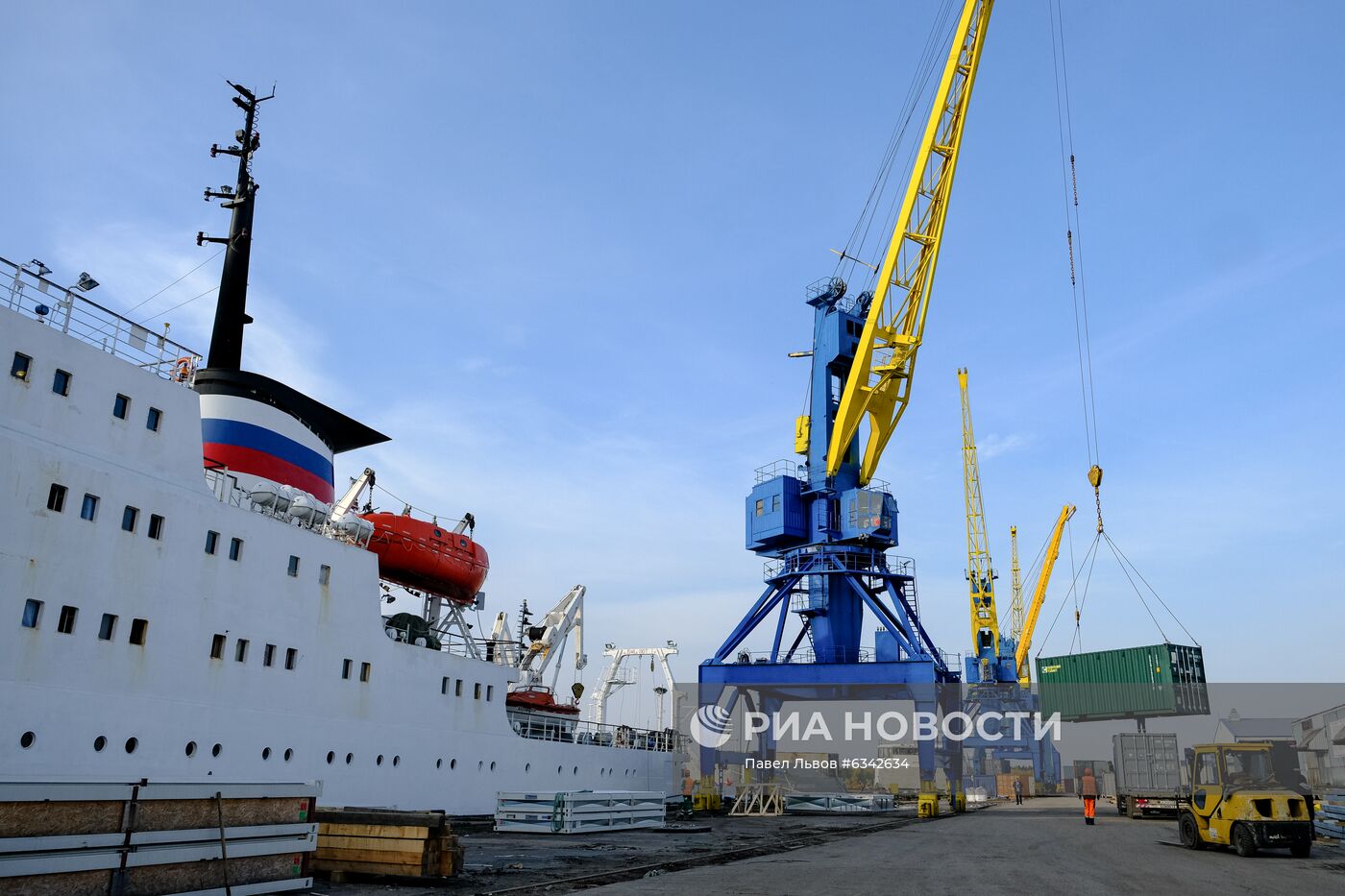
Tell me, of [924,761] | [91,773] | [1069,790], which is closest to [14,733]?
[91,773]

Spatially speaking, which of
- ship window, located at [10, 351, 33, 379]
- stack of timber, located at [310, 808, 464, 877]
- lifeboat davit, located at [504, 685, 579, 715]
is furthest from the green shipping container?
ship window, located at [10, 351, 33, 379]

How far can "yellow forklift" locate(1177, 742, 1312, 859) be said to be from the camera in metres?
16.5

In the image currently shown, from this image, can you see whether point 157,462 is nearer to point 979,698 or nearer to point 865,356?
point 865,356

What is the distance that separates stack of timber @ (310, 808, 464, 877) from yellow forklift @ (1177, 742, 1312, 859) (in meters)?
15.2

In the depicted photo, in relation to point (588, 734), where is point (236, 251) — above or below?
above

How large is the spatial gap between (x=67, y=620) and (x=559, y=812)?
1190cm

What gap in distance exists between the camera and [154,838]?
8609 millimetres

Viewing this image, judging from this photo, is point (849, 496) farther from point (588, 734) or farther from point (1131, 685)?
point (1131, 685)

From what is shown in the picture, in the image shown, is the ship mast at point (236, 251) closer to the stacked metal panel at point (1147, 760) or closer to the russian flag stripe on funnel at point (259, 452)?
the russian flag stripe on funnel at point (259, 452)

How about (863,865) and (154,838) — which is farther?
(863,865)

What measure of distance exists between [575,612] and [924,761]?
16.7 m

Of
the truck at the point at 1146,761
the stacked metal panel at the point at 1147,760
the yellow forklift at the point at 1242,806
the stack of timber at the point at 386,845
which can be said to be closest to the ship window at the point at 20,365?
the stack of timber at the point at 386,845

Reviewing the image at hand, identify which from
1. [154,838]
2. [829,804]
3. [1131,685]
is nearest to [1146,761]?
[829,804]

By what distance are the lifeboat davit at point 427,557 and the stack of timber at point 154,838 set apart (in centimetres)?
1426
